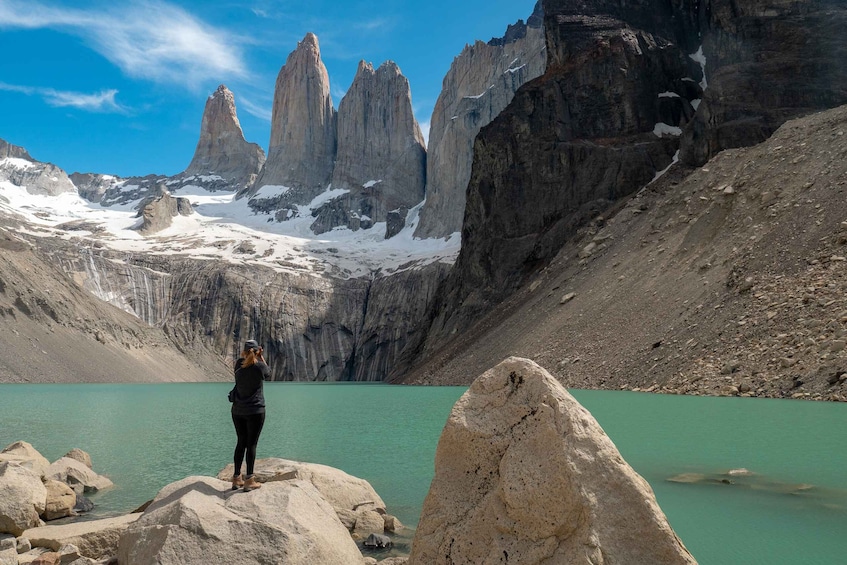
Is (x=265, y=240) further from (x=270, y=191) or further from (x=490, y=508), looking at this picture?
(x=490, y=508)

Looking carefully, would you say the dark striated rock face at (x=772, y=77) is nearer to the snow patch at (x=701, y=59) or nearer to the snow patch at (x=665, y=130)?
the snow patch at (x=665, y=130)

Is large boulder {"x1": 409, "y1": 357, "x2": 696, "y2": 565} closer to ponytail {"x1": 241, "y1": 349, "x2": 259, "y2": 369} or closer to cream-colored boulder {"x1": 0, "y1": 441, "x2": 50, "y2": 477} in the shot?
ponytail {"x1": 241, "y1": 349, "x2": 259, "y2": 369}

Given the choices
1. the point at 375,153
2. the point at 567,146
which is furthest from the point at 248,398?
the point at 375,153

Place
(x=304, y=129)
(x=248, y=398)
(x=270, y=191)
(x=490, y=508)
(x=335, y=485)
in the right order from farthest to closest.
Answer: (x=270, y=191)
(x=304, y=129)
(x=335, y=485)
(x=248, y=398)
(x=490, y=508)

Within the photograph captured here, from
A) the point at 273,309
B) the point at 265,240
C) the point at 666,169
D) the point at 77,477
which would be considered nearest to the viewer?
the point at 77,477

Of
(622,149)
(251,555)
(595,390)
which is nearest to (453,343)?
(622,149)
